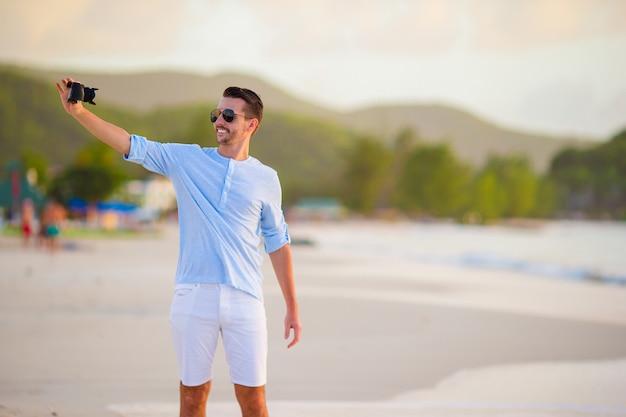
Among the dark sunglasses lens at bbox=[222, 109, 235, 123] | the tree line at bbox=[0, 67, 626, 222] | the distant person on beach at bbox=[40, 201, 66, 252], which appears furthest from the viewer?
the tree line at bbox=[0, 67, 626, 222]

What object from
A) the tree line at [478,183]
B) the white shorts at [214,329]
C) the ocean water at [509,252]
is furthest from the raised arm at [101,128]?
the tree line at [478,183]

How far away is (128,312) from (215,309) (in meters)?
7.52

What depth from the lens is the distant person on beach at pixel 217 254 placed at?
276 centimetres

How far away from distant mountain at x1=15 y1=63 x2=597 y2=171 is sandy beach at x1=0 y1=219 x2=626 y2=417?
418ft

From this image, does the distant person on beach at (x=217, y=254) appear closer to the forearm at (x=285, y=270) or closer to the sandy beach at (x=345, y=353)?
the forearm at (x=285, y=270)

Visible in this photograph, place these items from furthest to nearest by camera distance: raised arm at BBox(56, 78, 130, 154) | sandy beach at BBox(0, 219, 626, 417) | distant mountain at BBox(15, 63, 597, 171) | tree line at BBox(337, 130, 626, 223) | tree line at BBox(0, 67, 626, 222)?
distant mountain at BBox(15, 63, 597, 171) → tree line at BBox(337, 130, 626, 223) → tree line at BBox(0, 67, 626, 222) → sandy beach at BBox(0, 219, 626, 417) → raised arm at BBox(56, 78, 130, 154)

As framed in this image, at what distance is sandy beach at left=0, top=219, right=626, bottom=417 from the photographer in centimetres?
540

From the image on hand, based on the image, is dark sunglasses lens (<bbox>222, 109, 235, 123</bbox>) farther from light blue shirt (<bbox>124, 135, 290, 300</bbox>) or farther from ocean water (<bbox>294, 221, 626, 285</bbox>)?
ocean water (<bbox>294, 221, 626, 285</bbox>)

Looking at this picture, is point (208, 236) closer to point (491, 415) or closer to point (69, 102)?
point (69, 102)

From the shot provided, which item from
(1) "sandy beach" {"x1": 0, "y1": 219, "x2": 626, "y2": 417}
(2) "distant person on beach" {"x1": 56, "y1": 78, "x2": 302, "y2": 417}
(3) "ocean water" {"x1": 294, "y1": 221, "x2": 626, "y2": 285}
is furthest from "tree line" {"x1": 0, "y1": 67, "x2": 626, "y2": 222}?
(2) "distant person on beach" {"x1": 56, "y1": 78, "x2": 302, "y2": 417}

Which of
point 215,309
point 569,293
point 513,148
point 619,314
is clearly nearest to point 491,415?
point 215,309

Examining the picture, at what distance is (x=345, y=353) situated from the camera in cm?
772

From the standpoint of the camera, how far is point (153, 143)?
279 centimetres

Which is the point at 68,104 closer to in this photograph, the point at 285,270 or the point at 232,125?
the point at 232,125
